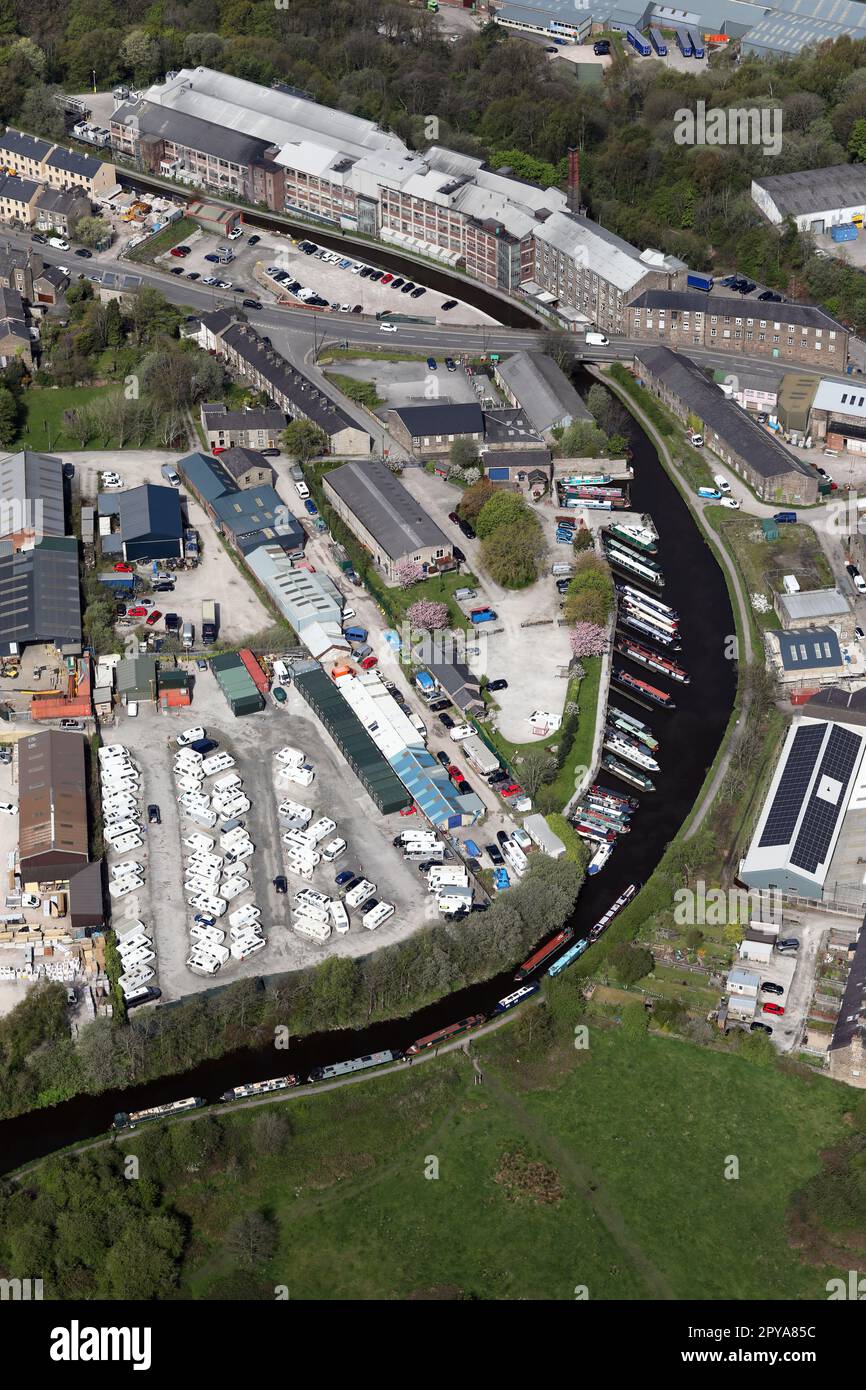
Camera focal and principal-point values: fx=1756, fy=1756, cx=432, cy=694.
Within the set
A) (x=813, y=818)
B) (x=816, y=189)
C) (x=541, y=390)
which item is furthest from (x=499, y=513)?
(x=816, y=189)

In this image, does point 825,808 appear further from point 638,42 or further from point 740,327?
point 638,42

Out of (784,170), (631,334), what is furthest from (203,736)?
(784,170)

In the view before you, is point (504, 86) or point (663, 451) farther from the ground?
point (504, 86)

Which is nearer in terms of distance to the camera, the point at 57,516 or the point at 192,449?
the point at 57,516

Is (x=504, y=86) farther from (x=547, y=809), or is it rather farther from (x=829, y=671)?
(x=547, y=809)

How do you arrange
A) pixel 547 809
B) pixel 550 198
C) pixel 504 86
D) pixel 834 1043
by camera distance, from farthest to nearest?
pixel 504 86 → pixel 550 198 → pixel 547 809 → pixel 834 1043

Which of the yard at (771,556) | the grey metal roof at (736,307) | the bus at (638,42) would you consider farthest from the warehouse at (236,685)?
the bus at (638,42)
